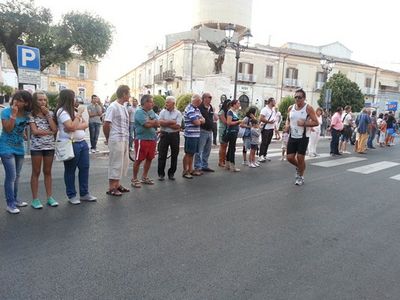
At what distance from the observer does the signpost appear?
31.0 ft

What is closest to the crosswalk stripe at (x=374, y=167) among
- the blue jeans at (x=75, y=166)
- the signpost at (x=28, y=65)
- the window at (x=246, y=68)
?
the blue jeans at (x=75, y=166)

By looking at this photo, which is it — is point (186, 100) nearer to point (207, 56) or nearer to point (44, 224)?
point (207, 56)

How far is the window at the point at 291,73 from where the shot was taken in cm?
4503

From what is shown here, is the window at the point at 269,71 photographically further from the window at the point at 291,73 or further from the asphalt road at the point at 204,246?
the asphalt road at the point at 204,246

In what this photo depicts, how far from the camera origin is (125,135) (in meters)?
5.77

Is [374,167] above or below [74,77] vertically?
below

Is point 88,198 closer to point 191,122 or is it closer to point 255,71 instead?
point 191,122

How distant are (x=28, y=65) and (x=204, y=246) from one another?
812 cm

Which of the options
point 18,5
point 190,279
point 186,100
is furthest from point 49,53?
point 190,279

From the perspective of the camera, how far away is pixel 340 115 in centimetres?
1234

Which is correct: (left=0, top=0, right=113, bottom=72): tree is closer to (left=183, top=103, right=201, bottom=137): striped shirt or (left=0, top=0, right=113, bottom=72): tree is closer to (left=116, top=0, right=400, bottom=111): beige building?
(left=116, top=0, right=400, bottom=111): beige building

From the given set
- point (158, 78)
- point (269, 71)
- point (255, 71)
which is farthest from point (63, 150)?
point (158, 78)

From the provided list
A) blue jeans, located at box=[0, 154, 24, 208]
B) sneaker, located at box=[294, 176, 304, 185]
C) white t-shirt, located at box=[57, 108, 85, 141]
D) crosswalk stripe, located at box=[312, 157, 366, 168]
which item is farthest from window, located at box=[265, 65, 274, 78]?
blue jeans, located at box=[0, 154, 24, 208]

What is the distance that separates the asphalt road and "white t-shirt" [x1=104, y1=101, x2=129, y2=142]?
1037 millimetres
